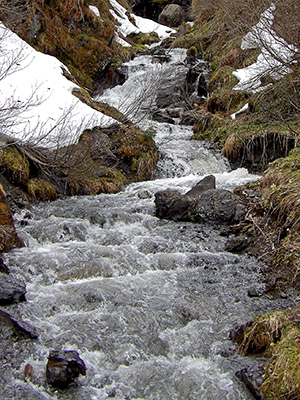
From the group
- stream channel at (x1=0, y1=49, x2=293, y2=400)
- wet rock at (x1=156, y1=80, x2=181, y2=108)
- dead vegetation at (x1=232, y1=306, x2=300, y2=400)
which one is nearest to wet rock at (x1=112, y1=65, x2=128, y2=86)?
wet rock at (x1=156, y1=80, x2=181, y2=108)

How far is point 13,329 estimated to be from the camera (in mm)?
3312

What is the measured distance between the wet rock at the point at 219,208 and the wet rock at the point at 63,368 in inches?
149

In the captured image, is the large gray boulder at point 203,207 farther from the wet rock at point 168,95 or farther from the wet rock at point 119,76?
the wet rock at point 119,76

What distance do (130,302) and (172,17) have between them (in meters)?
26.7

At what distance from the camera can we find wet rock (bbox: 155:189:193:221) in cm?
652

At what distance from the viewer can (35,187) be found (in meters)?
7.18

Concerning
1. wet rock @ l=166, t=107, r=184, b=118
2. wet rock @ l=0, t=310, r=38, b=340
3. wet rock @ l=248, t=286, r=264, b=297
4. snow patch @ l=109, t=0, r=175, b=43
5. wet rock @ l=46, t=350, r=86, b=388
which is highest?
snow patch @ l=109, t=0, r=175, b=43

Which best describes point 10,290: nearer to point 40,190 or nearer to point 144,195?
point 40,190

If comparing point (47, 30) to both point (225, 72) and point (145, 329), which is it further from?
point (145, 329)

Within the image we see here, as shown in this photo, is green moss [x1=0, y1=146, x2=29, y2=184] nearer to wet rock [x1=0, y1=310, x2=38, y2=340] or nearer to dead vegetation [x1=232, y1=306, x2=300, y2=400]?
wet rock [x1=0, y1=310, x2=38, y2=340]

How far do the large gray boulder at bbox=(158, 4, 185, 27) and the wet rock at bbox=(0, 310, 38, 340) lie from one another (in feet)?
88.9

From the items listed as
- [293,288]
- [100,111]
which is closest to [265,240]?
[293,288]

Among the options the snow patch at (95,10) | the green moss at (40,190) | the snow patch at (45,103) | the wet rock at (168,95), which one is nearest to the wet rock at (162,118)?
the wet rock at (168,95)

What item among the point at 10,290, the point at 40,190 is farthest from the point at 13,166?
the point at 10,290
